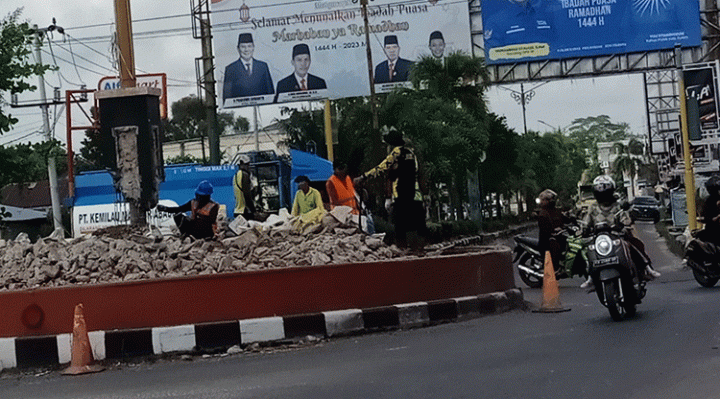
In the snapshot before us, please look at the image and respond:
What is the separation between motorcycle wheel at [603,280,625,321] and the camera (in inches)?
375

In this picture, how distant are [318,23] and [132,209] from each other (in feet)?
76.2

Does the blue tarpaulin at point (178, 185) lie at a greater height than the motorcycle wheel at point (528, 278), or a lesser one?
greater

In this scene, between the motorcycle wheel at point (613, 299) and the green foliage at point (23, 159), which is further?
the green foliage at point (23, 159)

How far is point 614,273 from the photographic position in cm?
953

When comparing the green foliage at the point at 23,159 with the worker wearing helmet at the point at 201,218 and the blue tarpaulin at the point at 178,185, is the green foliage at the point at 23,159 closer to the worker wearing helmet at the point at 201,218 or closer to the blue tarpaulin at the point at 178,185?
the worker wearing helmet at the point at 201,218

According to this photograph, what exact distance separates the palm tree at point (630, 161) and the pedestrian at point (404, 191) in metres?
97.5

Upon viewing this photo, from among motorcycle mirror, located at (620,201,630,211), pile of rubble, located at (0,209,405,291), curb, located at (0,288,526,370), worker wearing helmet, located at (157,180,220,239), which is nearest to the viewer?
curb, located at (0,288,526,370)

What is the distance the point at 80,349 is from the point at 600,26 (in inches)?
1076

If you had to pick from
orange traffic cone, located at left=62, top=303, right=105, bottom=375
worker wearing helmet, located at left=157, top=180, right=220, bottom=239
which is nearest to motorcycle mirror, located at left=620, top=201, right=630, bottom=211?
worker wearing helmet, located at left=157, top=180, right=220, bottom=239

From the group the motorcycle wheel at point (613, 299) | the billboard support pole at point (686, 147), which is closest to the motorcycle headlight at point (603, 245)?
the motorcycle wheel at point (613, 299)

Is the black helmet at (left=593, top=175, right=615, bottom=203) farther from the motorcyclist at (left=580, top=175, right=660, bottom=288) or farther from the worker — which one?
the worker

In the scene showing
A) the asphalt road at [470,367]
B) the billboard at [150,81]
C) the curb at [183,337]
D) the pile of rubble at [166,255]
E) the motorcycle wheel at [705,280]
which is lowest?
the motorcycle wheel at [705,280]

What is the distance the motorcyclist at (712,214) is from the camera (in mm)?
13312

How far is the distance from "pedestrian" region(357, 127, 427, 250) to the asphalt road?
189 centimetres
